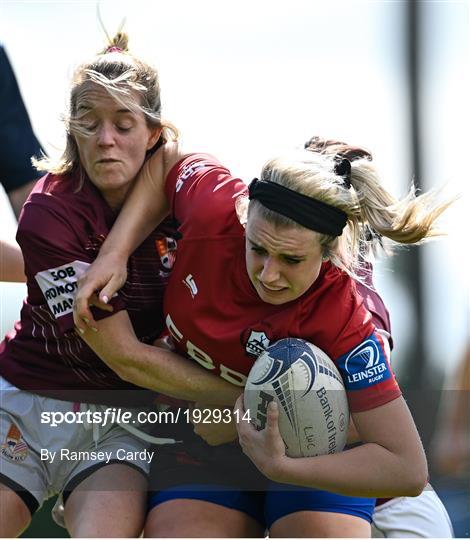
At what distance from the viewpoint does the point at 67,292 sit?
4.02 meters

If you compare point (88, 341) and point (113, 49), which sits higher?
point (113, 49)

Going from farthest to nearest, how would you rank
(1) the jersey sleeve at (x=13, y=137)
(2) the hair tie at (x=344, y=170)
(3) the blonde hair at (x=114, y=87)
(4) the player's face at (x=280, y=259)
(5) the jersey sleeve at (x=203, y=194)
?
(1) the jersey sleeve at (x=13, y=137), (3) the blonde hair at (x=114, y=87), (5) the jersey sleeve at (x=203, y=194), (2) the hair tie at (x=344, y=170), (4) the player's face at (x=280, y=259)

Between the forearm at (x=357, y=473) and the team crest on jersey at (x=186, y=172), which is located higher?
the team crest on jersey at (x=186, y=172)

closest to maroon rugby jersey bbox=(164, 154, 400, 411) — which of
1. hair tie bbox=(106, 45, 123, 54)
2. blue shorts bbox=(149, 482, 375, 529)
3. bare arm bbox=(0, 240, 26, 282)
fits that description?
blue shorts bbox=(149, 482, 375, 529)

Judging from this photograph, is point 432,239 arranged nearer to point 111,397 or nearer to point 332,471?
point 332,471

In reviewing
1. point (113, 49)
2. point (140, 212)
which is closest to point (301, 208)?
point (140, 212)

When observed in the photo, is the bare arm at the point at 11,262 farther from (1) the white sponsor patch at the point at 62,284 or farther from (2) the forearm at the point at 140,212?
(2) the forearm at the point at 140,212

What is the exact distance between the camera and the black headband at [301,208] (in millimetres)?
3695

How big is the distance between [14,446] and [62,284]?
0.66 meters

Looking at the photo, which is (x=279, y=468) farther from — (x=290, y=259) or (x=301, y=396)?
(x=290, y=259)

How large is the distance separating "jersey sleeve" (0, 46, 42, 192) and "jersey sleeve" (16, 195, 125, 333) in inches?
27.3

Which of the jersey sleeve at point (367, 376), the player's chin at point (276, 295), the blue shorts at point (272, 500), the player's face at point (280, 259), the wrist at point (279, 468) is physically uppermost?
the player's face at point (280, 259)

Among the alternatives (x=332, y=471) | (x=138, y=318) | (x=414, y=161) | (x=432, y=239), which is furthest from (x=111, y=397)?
(x=414, y=161)

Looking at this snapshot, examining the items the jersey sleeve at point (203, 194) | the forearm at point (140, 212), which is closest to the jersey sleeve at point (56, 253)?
the forearm at point (140, 212)
